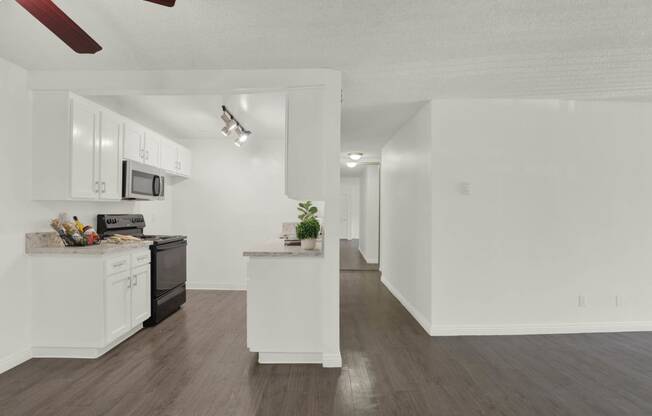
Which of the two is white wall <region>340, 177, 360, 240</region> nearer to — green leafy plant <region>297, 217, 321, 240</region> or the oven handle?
the oven handle

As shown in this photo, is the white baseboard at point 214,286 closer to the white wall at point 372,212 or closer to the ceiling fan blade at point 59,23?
the white wall at point 372,212

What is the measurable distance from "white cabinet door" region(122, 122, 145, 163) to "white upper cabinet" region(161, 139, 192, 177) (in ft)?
1.55

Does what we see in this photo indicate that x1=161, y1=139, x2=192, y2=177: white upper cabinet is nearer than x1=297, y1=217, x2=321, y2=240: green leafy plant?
No

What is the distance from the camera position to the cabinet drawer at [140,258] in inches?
136

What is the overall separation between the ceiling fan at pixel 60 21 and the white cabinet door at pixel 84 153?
4.97 ft

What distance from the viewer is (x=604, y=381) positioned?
8.64 ft

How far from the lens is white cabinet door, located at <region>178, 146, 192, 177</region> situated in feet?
16.6

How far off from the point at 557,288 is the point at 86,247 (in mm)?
4731

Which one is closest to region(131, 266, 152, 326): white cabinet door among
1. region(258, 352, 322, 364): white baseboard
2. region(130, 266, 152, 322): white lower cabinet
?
region(130, 266, 152, 322): white lower cabinet

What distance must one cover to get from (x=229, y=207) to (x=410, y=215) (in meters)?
2.87

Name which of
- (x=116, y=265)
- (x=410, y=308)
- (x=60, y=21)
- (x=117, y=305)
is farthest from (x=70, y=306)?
(x=410, y=308)

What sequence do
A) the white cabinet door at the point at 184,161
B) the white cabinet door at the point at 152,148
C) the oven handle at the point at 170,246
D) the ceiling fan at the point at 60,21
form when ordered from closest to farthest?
1. the ceiling fan at the point at 60,21
2. the oven handle at the point at 170,246
3. the white cabinet door at the point at 152,148
4. the white cabinet door at the point at 184,161

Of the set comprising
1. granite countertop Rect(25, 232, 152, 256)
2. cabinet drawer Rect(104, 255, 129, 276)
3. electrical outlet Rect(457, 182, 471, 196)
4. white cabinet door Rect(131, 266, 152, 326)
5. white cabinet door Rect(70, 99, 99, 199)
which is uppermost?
white cabinet door Rect(70, 99, 99, 199)

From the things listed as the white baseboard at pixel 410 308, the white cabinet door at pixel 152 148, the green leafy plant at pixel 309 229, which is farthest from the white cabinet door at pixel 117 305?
the white baseboard at pixel 410 308
